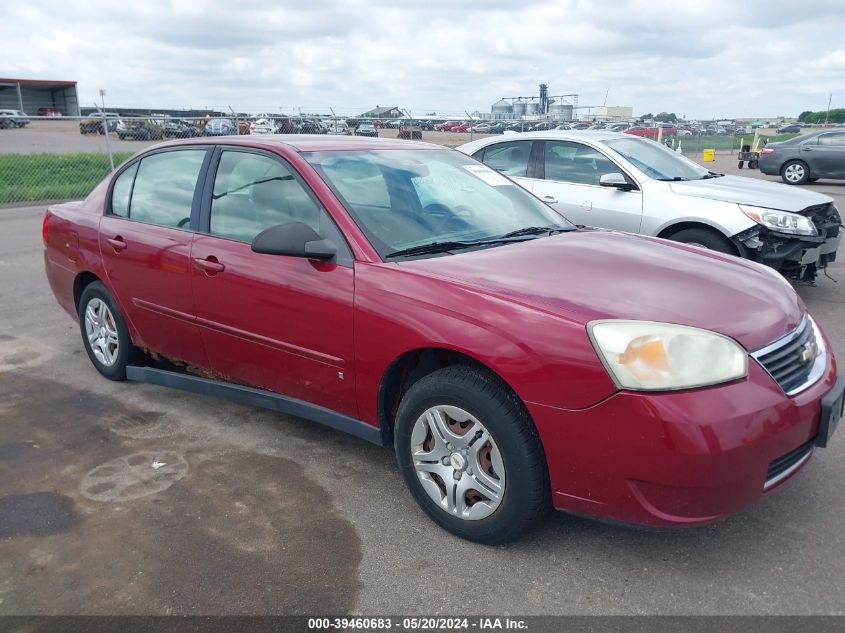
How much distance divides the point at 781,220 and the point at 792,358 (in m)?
4.08

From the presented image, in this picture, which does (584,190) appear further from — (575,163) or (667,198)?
(667,198)

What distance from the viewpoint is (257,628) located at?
254 centimetres

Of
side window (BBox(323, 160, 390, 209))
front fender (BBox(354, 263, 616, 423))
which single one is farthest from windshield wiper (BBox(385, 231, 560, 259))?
side window (BBox(323, 160, 390, 209))

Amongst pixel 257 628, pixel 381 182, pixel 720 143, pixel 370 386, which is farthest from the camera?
pixel 720 143

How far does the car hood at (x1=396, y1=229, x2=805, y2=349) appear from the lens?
8.95 ft

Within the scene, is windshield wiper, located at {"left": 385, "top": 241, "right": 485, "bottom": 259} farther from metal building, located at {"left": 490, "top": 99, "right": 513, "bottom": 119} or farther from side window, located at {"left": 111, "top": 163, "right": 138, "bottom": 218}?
metal building, located at {"left": 490, "top": 99, "right": 513, "bottom": 119}

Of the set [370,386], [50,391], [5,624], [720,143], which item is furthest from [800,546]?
[720,143]

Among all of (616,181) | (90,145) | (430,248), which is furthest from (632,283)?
(90,145)

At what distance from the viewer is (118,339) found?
4.79 metres

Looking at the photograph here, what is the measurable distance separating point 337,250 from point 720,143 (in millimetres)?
34548

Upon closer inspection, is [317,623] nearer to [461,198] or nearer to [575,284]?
[575,284]

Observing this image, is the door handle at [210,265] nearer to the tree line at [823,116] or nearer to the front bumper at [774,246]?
the front bumper at [774,246]

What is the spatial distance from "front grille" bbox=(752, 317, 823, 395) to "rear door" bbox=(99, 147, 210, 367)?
2.84m

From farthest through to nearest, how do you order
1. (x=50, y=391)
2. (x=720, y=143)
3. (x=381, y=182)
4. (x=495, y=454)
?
(x=720, y=143), (x=50, y=391), (x=381, y=182), (x=495, y=454)
